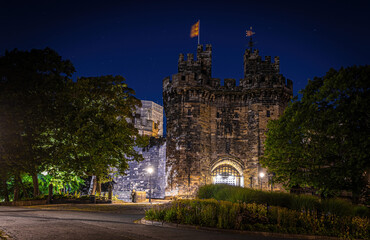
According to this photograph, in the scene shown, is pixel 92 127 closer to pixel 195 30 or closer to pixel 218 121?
pixel 218 121

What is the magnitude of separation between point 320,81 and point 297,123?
344cm

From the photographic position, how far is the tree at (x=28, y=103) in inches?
864

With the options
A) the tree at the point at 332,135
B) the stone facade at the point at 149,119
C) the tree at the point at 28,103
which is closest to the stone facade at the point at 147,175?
the tree at the point at 28,103

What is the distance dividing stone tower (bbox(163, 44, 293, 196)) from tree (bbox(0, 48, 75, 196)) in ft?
54.5

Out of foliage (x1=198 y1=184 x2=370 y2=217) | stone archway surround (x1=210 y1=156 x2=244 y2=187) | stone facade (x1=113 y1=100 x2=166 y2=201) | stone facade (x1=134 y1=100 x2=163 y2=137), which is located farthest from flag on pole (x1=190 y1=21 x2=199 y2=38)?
stone facade (x1=134 y1=100 x2=163 y2=137)

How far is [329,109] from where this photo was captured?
70.1 feet

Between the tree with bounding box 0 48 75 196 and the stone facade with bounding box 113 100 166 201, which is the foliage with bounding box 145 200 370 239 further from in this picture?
the stone facade with bounding box 113 100 166 201

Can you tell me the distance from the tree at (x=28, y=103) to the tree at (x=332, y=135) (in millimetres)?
17029

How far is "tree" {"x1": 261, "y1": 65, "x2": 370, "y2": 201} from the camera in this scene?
20.2 m

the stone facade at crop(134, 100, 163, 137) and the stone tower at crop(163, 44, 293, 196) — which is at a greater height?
the stone facade at crop(134, 100, 163, 137)

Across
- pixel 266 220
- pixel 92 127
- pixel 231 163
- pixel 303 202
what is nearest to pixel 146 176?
pixel 231 163

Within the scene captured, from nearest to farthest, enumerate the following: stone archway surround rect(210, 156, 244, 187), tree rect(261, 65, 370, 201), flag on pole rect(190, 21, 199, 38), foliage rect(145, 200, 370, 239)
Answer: foliage rect(145, 200, 370, 239) < tree rect(261, 65, 370, 201) < stone archway surround rect(210, 156, 244, 187) < flag on pole rect(190, 21, 199, 38)

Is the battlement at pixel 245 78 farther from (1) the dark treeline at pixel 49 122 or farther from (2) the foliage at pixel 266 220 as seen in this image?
(2) the foliage at pixel 266 220

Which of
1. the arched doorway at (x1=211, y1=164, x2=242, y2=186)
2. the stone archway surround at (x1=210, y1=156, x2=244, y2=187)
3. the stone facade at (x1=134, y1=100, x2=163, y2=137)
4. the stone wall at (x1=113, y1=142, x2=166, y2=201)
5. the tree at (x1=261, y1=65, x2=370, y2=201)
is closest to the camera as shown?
the tree at (x1=261, y1=65, x2=370, y2=201)
